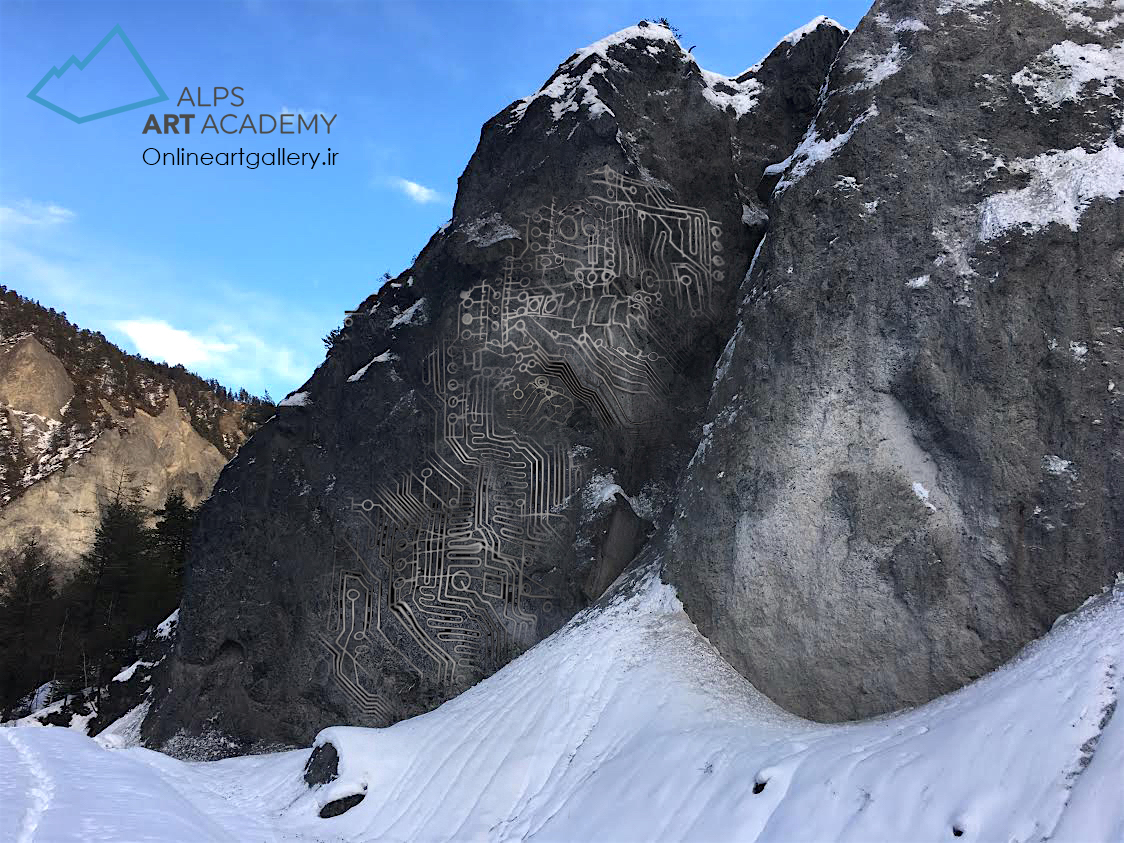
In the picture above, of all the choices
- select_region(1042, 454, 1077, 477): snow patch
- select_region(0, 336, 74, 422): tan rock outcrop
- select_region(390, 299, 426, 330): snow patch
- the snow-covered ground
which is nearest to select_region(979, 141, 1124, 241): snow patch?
select_region(1042, 454, 1077, 477): snow patch

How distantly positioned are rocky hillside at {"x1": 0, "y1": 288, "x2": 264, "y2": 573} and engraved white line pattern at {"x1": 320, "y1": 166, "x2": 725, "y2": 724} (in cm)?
1857

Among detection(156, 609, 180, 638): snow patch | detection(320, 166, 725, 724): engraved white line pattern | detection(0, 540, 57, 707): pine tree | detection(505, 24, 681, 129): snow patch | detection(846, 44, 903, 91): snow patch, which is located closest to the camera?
detection(846, 44, 903, 91): snow patch

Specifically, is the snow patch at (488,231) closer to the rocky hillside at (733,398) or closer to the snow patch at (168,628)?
the rocky hillside at (733,398)

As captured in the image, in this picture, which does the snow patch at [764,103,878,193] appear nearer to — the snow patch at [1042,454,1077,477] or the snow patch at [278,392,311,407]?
the snow patch at [1042,454,1077,477]

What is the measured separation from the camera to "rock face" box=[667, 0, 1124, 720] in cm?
620

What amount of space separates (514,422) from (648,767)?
5067mm

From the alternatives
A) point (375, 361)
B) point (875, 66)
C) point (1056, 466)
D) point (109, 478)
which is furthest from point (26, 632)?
point (1056, 466)

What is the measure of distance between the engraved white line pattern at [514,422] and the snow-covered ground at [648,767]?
106cm

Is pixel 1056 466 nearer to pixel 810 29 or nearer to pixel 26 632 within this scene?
pixel 810 29

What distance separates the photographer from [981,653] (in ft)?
20.0

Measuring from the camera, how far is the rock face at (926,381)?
6195mm

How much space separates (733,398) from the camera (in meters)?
7.84

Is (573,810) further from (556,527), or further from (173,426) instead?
(173,426)

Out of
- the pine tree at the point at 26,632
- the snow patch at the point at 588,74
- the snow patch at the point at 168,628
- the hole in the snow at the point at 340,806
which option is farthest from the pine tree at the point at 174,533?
the hole in the snow at the point at 340,806
